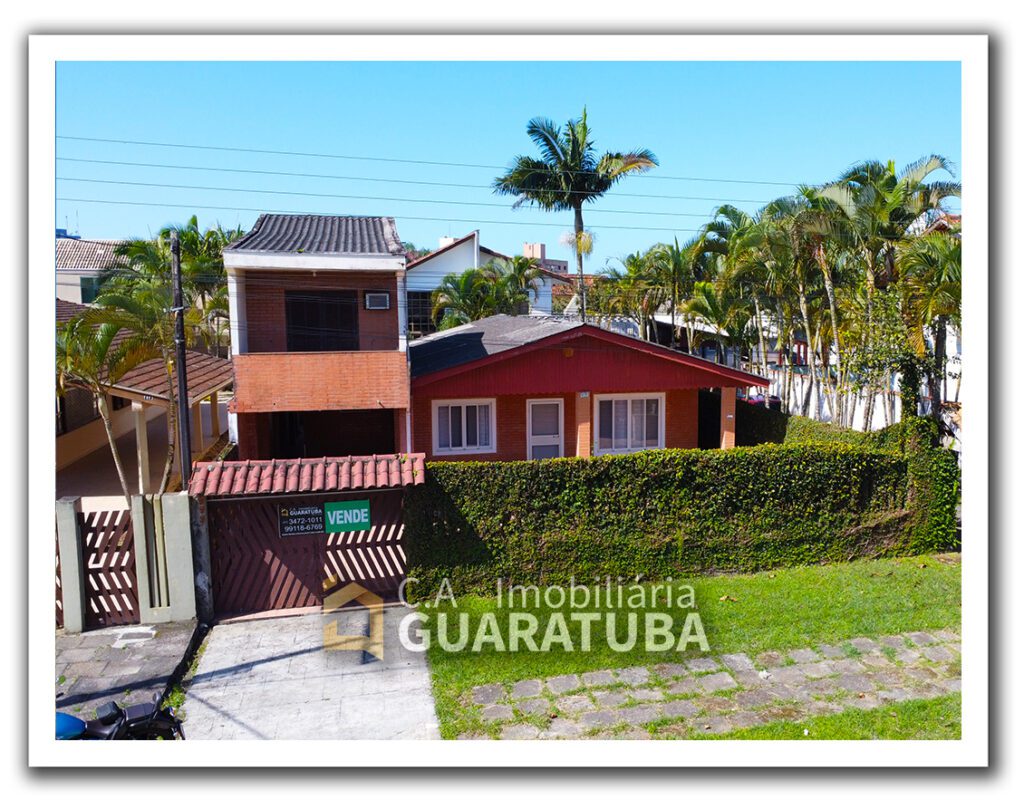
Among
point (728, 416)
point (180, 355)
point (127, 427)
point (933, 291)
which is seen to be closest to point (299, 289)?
point (180, 355)

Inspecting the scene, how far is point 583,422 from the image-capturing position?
15.9m

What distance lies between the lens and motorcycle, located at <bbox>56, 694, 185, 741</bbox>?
19.4ft

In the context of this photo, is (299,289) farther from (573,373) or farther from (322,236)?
(573,373)

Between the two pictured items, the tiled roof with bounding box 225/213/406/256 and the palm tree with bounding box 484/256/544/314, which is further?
the palm tree with bounding box 484/256/544/314

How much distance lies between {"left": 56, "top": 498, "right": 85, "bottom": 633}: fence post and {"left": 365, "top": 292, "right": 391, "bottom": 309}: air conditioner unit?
687cm

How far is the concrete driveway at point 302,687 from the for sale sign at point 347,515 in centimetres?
118

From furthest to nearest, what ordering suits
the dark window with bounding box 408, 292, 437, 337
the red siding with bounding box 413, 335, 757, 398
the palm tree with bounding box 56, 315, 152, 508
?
the dark window with bounding box 408, 292, 437, 337 < the red siding with bounding box 413, 335, 757, 398 < the palm tree with bounding box 56, 315, 152, 508

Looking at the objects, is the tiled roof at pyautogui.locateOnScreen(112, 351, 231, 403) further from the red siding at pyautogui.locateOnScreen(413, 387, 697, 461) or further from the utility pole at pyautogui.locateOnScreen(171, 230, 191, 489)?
the red siding at pyautogui.locateOnScreen(413, 387, 697, 461)

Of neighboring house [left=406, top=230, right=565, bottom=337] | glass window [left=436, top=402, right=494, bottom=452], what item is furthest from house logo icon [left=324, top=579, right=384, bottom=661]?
neighboring house [left=406, top=230, right=565, bottom=337]

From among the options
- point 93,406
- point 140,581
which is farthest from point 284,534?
point 93,406

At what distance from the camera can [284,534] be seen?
10180 mm

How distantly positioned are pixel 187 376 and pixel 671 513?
435 inches

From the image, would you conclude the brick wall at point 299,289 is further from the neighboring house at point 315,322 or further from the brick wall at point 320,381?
the brick wall at point 320,381

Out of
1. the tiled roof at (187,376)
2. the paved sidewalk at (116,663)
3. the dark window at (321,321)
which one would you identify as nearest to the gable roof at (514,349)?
the dark window at (321,321)
